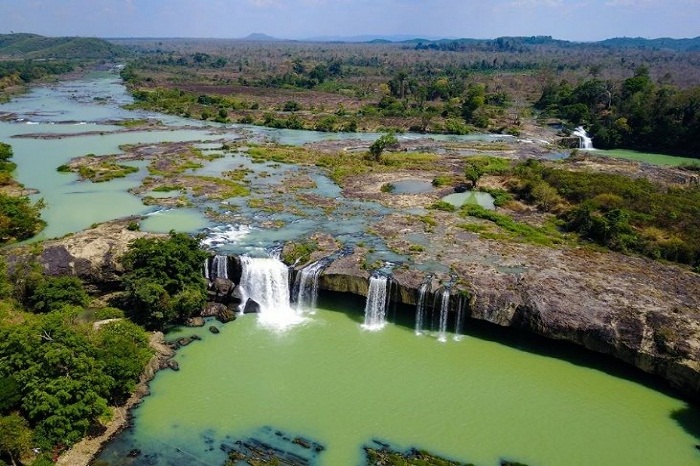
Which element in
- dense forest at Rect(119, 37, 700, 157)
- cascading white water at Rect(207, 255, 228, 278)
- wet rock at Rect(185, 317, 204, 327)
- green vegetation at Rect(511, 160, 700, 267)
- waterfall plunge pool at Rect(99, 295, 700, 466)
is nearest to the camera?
waterfall plunge pool at Rect(99, 295, 700, 466)

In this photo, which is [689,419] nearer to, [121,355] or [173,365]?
[173,365]

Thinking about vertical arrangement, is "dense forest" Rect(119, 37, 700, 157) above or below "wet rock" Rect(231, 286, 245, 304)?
above

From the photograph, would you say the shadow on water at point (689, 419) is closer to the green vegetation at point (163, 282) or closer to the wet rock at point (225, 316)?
the wet rock at point (225, 316)

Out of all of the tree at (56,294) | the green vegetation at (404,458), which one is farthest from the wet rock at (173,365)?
the green vegetation at (404,458)

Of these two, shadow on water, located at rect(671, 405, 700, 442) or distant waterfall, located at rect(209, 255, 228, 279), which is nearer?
shadow on water, located at rect(671, 405, 700, 442)

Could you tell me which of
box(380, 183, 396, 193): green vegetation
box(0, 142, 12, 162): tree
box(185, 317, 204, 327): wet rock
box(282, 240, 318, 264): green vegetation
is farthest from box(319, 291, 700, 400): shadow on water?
box(0, 142, 12, 162): tree

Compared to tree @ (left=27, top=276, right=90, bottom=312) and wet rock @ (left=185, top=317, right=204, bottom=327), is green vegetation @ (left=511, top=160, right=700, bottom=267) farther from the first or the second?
tree @ (left=27, top=276, right=90, bottom=312)

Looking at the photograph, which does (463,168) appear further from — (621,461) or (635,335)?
(621,461)

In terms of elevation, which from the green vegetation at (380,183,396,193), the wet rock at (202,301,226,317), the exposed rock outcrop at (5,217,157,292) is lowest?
the wet rock at (202,301,226,317)
